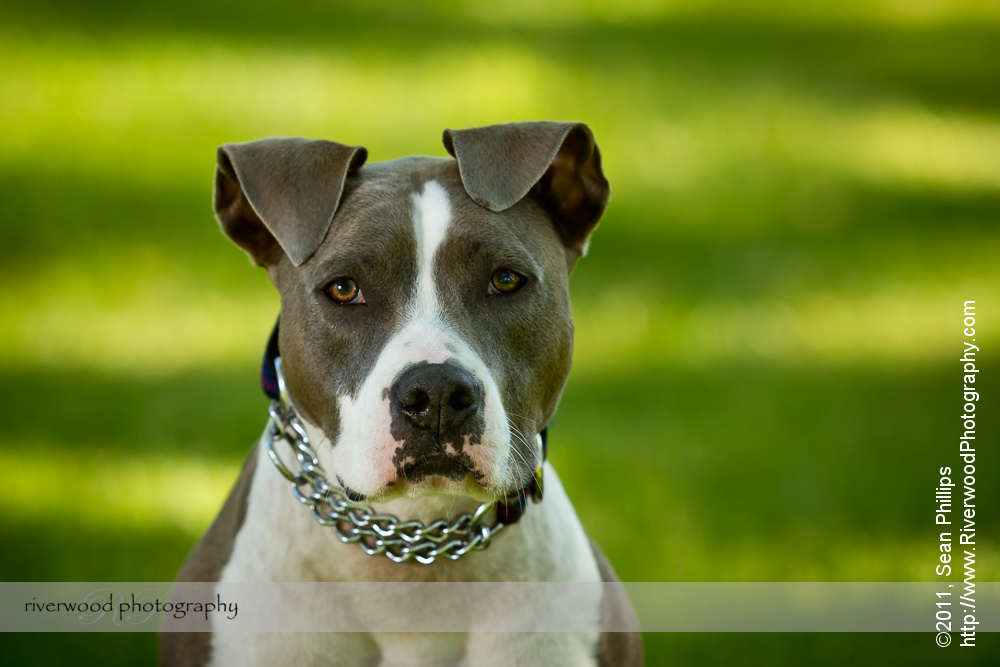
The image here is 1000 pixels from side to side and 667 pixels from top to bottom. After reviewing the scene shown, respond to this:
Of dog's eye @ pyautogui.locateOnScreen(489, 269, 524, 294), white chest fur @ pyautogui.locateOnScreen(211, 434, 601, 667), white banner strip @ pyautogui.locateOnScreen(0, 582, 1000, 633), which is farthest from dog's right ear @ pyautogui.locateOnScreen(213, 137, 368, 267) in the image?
white banner strip @ pyautogui.locateOnScreen(0, 582, 1000, 633)

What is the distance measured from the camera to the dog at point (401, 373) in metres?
2.88

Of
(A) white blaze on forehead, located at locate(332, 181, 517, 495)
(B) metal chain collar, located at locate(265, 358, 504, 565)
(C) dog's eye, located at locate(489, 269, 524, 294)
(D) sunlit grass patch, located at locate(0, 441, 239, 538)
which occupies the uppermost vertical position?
(C) dog's eye, located at locate(489, 269, 524, 294)

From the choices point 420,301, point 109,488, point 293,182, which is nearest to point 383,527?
point 420,301

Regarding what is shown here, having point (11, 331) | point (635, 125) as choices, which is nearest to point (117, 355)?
point (11, 331)

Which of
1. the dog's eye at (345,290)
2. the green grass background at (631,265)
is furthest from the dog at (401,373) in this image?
the green grass background at (631,265)

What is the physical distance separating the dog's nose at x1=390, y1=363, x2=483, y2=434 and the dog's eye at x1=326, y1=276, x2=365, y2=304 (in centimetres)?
38

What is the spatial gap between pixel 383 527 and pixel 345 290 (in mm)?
697

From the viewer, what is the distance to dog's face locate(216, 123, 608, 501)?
2805 mm

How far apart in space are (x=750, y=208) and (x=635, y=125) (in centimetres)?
141

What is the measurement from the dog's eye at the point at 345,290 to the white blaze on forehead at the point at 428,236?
0.18m

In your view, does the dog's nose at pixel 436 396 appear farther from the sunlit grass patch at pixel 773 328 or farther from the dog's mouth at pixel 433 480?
the sunlit grass patch at pixel 773 328

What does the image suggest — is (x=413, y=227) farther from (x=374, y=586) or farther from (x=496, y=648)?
(x=496, y=648)

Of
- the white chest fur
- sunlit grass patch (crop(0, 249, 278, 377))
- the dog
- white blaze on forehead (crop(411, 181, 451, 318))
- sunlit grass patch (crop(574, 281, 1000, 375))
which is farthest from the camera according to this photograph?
sunlit grass patch (crop(574, 281, 1000, 375))

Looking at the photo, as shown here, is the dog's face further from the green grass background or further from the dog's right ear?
the green grass background
